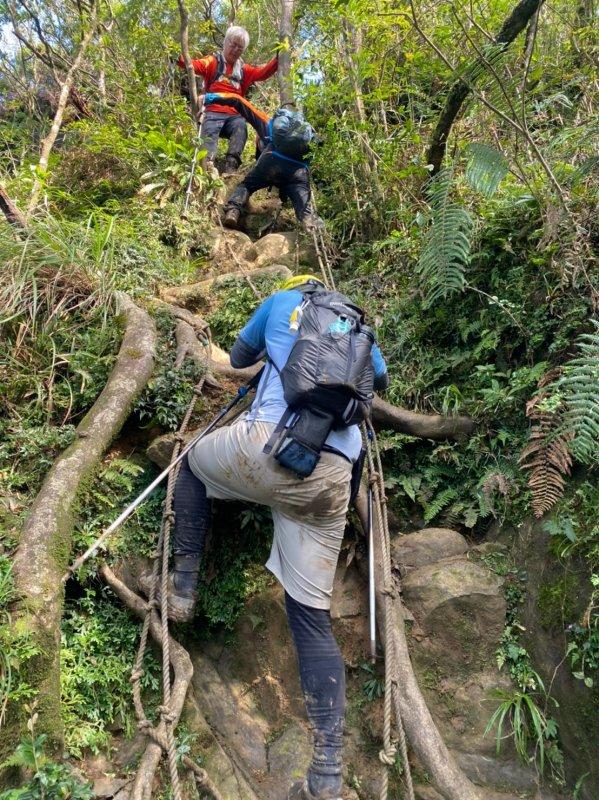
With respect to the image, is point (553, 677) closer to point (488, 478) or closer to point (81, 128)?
point (488, 478)

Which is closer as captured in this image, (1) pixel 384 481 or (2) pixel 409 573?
(2) pixel 409 573

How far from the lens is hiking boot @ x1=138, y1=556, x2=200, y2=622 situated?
11.4 feet

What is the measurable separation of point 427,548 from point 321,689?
1375mm

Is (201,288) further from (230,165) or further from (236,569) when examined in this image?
(230,165)

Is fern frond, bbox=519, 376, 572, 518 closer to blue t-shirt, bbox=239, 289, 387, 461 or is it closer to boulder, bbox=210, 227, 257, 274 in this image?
blue t-shirt, bbox=239, 289, 387, 461

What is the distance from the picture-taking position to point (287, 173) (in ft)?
26.1

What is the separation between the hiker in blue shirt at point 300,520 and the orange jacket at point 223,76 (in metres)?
7.17

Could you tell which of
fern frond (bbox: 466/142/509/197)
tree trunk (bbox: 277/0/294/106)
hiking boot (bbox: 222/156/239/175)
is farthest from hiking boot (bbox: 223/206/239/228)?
fern frond (bbox: 466/142/509/197)

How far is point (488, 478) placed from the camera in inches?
157

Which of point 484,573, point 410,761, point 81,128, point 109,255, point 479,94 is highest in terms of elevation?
point 479,94

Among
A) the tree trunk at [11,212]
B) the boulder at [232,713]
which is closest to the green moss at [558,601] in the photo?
the boulder at [232,713]

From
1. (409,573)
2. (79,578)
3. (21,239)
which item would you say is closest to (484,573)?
(409,573)

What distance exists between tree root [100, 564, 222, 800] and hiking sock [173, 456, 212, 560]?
405 mm

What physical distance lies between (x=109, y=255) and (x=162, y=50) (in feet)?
22.4
